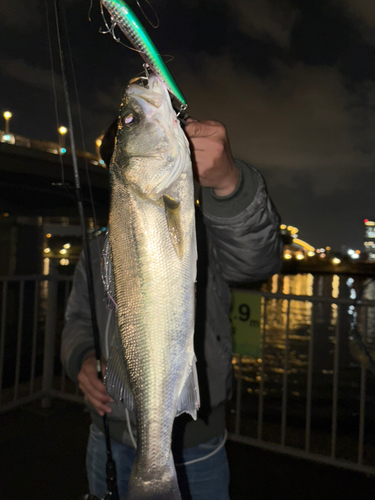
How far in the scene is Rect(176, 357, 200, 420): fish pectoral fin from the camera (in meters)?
1.15

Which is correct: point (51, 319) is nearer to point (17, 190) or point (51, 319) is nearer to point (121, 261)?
point (121, 261)

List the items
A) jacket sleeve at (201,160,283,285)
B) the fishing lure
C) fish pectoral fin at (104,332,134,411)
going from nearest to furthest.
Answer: the fishing lure < fish pectoral fin at (104,332,134,411) < jacket sleeve at (201,160,283,285)

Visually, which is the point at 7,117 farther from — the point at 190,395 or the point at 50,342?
the point at 190,395

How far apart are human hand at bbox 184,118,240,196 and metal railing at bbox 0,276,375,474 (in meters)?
2.24

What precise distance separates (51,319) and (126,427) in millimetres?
4276

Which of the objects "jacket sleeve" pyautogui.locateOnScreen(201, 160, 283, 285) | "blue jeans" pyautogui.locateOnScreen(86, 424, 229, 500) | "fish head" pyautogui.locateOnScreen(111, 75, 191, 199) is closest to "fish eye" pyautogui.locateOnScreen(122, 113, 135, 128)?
"fish head" pyautogui.locateOnScreen(111, 75, 191, 199)

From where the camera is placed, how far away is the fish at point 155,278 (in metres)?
1.10

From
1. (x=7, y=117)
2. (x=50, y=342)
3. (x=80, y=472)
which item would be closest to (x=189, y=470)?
(x=80, y=472)

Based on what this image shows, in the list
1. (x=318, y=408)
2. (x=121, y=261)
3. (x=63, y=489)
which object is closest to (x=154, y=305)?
(x=121, y=261)

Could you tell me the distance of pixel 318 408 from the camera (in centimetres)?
660

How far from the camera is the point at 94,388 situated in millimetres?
1659

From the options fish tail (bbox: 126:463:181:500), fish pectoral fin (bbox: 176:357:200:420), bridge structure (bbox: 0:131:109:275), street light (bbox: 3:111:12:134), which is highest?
street light (bbox: 3:111:12:134)

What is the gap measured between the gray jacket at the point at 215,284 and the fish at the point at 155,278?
397 mm

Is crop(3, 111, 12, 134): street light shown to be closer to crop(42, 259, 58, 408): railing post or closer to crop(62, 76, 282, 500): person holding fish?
crop(42, 259, 58, 408): railing post
